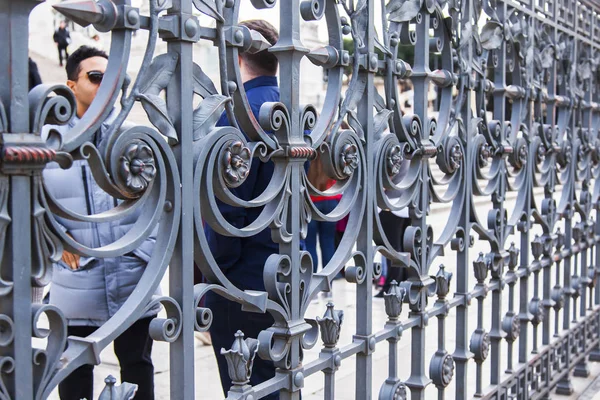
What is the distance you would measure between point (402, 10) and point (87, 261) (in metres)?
1.53

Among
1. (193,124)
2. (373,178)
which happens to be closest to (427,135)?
(373,178)

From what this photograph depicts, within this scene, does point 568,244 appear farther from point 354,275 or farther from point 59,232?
point 59,232

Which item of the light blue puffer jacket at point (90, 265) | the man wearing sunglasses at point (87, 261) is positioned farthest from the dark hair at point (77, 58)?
the light blue puffer jacket at point (90, 265)

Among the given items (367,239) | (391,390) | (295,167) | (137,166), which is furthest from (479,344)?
(137,166)

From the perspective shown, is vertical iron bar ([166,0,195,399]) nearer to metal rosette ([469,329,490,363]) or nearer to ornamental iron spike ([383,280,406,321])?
ornamental iron spike ([383,280,406,321])

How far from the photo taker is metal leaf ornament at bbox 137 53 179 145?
5.24ft

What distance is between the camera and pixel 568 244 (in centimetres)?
457

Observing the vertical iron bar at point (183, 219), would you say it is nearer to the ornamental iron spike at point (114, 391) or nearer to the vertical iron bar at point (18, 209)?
the ornamental iron spike at point (114, 391)

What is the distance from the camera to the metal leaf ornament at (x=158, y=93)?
1.60 meters

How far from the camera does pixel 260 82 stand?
8.80 ft

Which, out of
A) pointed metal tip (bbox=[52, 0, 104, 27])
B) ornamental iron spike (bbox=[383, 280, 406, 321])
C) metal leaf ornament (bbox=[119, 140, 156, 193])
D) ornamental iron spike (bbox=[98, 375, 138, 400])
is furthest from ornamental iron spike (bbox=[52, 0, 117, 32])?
ornamental iron spike (bbox=[383, 280, 406, 321])

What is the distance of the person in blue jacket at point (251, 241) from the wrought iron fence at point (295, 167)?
37 centimetres

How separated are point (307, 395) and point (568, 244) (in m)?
1.79

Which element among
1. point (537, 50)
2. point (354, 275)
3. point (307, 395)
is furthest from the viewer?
point (307, 395)
